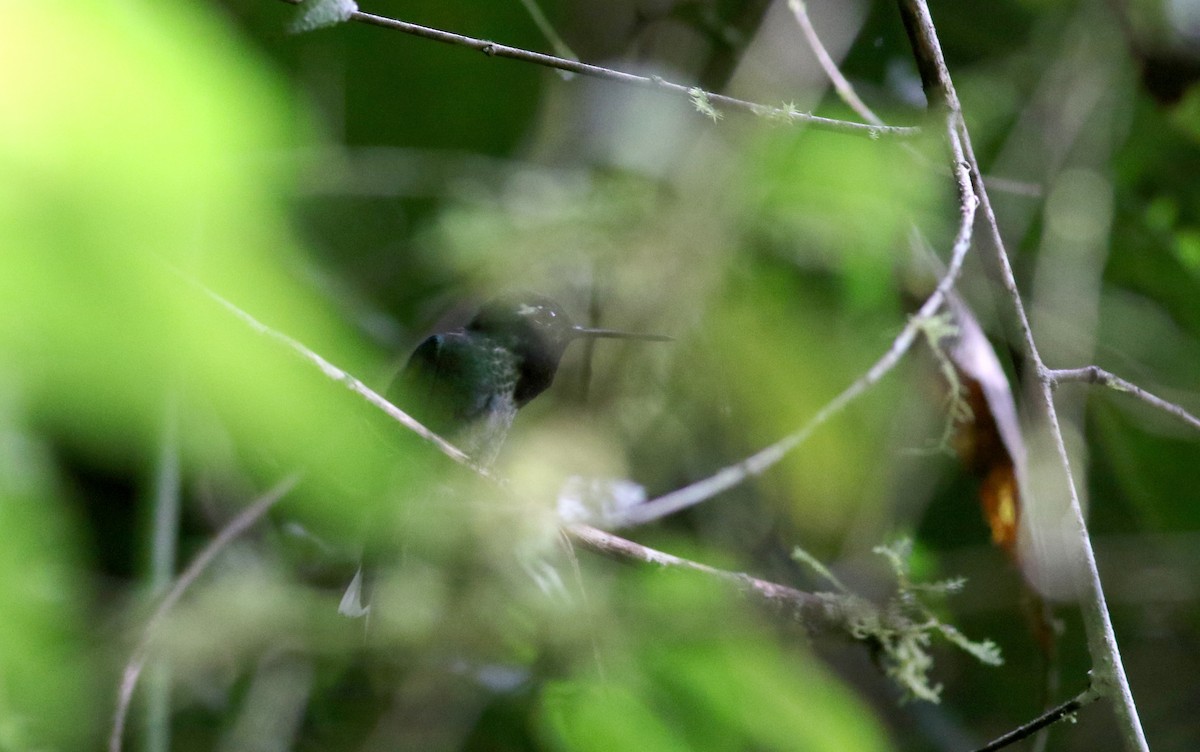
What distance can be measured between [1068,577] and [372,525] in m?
1.32

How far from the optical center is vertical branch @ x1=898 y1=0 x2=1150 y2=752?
1.01m

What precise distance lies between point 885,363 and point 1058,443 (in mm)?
571

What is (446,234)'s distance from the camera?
284 cm

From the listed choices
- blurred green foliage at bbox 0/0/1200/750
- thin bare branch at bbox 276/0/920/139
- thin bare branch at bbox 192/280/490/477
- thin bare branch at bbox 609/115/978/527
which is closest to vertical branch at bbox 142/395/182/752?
blurred green foliage at bbox 0/0/1200/750

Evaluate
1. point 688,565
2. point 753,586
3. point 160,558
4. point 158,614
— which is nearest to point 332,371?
point 688,565

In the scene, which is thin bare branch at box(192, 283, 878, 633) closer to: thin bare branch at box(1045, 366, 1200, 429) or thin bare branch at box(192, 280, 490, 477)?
thin bare branch at box(192, 280, 490, 477)

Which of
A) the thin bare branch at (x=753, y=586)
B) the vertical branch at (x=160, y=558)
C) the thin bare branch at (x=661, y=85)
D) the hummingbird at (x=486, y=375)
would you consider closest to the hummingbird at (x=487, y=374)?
Result: the hummingbird at (x=486, y=375)

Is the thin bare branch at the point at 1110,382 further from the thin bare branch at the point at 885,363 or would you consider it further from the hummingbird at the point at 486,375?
the hummingbird at the point at 486,375

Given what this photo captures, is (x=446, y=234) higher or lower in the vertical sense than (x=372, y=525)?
higher

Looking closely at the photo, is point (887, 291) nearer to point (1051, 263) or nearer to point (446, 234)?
point (1051, 263)

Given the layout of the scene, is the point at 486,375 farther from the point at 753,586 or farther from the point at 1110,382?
the point at 1110,382

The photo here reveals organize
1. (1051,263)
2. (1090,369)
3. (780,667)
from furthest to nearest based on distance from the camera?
(1051,263) → (780,667) → (1090,369)

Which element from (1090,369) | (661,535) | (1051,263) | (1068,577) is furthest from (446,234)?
(1090,369)

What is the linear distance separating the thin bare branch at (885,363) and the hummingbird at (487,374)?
352 mm
